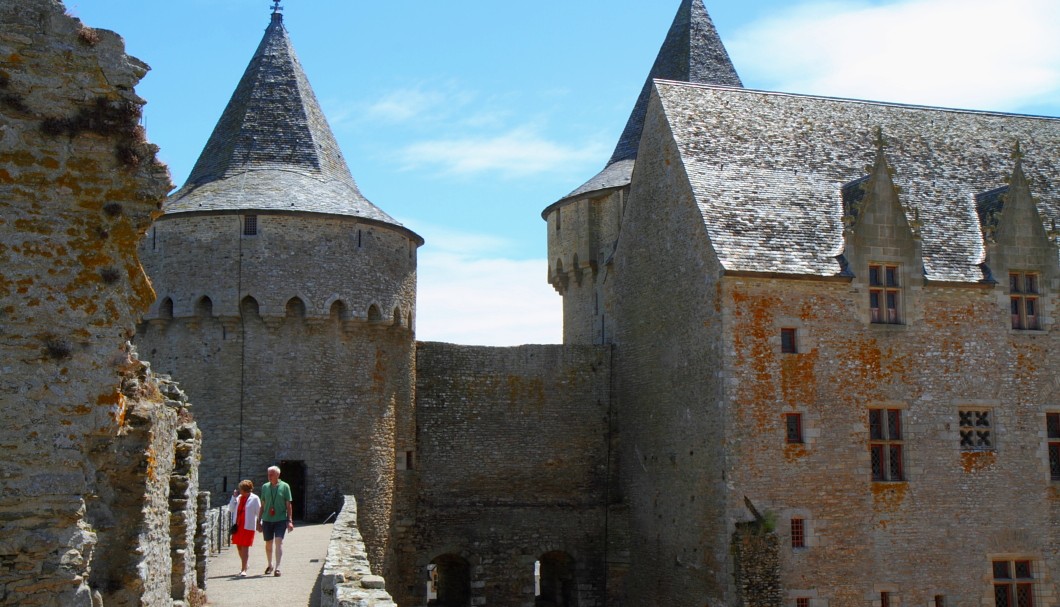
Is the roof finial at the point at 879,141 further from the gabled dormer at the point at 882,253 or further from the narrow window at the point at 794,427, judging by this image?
the narrow window at the point at 794,427

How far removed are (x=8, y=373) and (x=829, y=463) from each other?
16.6 metres

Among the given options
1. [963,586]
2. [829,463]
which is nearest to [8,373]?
[829,463]

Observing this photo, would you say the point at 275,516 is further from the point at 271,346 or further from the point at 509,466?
the point at 509,466

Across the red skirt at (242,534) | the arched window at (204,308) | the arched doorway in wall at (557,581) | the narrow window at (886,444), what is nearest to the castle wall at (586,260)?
the arched doorway in wall at (557,581)

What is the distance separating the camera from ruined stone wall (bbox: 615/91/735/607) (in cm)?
2120

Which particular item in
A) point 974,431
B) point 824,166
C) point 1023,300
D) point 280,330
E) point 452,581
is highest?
point 824,166

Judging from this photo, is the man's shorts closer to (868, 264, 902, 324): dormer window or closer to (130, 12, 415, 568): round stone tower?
(130, 12, 415, 568): round stone tower

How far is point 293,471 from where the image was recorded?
2294 cm

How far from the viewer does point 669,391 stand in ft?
77.2

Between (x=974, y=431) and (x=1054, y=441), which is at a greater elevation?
(x=974, y=431)

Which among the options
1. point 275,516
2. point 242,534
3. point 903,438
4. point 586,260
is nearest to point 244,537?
point 242,534

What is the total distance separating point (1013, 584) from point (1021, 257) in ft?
22.9

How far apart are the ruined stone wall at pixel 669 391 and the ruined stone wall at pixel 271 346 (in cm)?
623

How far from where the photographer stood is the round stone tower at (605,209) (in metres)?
29.3
